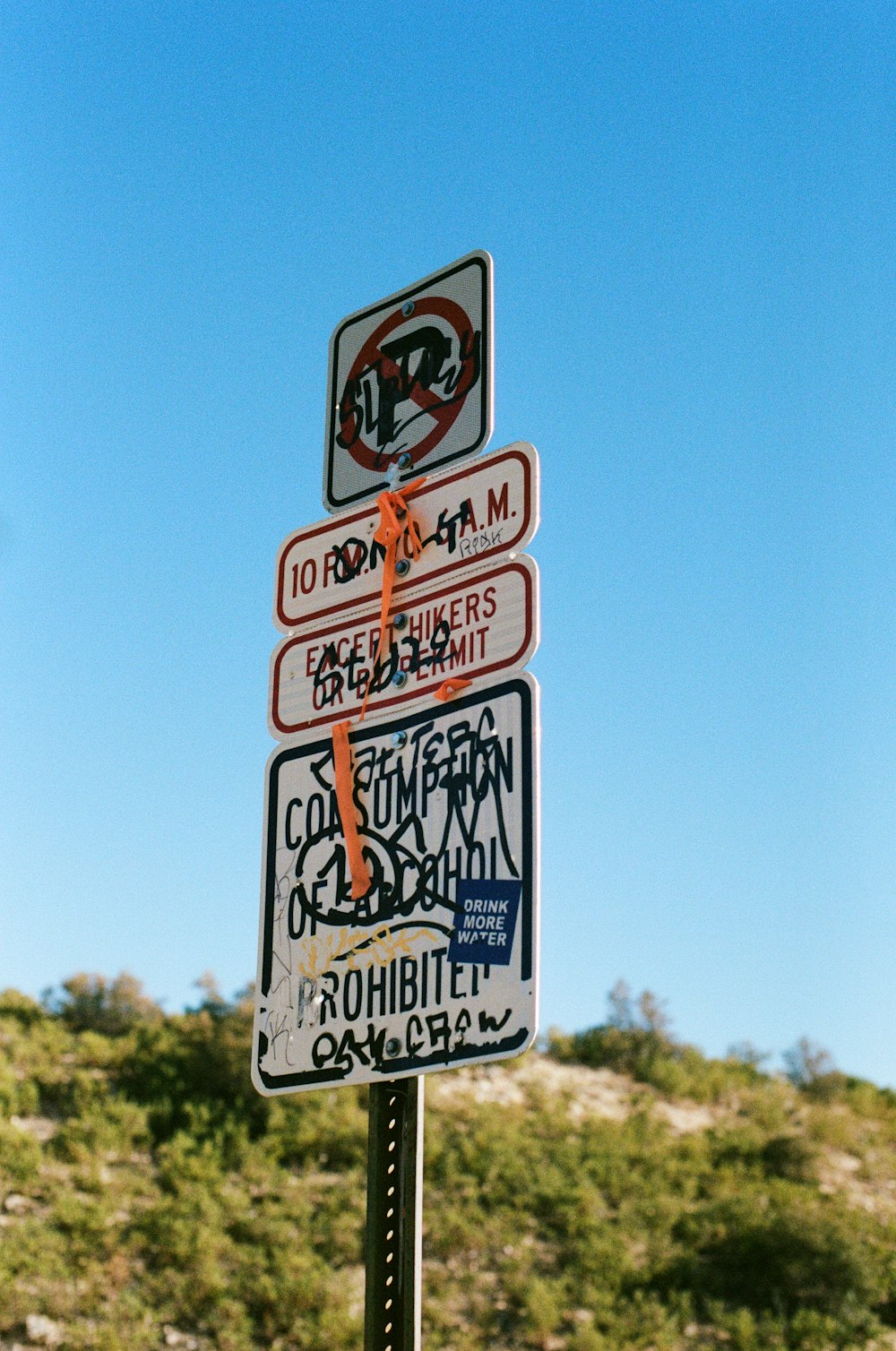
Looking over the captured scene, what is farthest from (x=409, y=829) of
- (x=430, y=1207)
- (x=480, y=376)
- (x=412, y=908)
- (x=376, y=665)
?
(x=430, y=1207)

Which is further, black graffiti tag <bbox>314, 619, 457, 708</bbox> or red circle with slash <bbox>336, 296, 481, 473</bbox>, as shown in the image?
red circle with slash <bbox>336, 296, 481, 473</bbox>

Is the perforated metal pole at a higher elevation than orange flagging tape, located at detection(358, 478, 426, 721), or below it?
below

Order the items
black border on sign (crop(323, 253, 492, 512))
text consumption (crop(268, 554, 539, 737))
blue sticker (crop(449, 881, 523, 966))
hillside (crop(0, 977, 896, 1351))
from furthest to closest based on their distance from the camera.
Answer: hillside (crop(0, 977, 896, 1351))
black border on sign (crop(323, 253, 492, 512))
text consumption (crop(268, 554, 539, 737))
blue sticker (crop(449, 881, 523, 966))

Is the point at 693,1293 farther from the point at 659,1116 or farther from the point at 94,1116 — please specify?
the point at 94,1116

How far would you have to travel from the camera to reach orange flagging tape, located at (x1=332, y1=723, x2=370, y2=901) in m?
2.62

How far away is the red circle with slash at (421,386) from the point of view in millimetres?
3037

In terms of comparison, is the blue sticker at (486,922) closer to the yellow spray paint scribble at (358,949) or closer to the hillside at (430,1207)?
the yellow spray paint scribble at (358,949)

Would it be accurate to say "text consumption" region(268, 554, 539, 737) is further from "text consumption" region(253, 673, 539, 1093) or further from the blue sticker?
the blue sticker

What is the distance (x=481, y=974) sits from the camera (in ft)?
7.75

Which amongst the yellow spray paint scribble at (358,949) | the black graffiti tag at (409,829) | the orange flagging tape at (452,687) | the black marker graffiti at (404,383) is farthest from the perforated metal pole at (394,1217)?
the black marker graffiti at (404,383)

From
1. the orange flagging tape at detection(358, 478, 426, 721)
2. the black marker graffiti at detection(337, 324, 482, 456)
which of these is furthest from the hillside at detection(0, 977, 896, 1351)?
the orange flagging tape at detection(358, 478, 426, 721)

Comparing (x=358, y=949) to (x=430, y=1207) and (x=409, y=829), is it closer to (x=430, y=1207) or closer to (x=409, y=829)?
(x=409, y=829)

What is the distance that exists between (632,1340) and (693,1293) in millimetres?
1513

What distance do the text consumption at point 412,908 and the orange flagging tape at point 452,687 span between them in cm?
2
